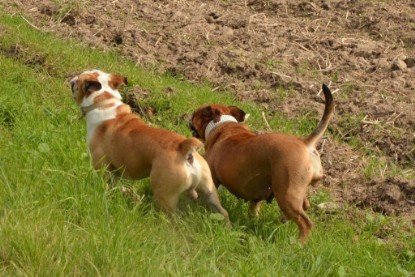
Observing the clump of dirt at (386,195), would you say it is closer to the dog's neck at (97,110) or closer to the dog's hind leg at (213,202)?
the dog's hind leg at (213,202)

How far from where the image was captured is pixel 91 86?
753cm

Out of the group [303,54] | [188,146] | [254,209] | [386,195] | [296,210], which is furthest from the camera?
[303,54]

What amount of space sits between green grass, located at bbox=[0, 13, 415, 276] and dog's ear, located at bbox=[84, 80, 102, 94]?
1.83ft

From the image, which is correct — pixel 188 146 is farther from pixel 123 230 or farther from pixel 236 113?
pixel 236 113

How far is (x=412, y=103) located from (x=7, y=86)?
4892 millimetres

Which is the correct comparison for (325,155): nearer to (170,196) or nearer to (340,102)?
(340,102)

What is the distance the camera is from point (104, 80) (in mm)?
7652

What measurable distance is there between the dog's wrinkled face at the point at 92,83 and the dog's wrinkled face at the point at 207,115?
85 centimetres

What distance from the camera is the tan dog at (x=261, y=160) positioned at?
→ 6645mm

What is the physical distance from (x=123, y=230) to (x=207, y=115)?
257 centimetres

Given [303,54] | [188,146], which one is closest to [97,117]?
[188,146]

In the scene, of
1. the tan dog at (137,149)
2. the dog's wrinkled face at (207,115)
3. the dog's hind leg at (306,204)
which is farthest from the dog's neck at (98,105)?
the dog's hind leg at (306,204)

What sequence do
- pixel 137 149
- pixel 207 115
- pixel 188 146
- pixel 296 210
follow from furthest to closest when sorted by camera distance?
pixel 207 115
pixel 137 149
pixel 296 210
pixel 188 146

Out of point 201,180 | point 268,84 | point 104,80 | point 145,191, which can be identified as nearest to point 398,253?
point 201,180
